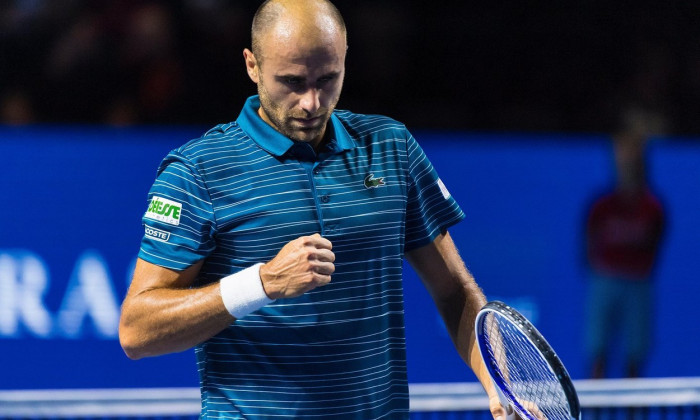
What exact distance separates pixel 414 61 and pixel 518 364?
10.4 feet

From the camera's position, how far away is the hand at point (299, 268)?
2104 millimetres

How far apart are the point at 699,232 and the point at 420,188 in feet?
9.12

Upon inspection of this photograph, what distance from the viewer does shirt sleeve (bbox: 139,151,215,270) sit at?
7.37 feet

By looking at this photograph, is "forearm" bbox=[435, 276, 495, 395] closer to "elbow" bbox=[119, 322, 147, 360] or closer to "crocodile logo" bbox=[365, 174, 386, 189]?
"crocodile logo" bbox=[365, 174, 386, 189]

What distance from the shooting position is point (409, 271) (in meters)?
4.70

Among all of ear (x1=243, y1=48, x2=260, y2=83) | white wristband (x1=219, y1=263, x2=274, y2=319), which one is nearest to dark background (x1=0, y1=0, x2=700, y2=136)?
ear (x1=243, y1=48, x2=260, y2=83)

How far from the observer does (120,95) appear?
5.13 meters

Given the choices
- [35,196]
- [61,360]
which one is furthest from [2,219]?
[61,360]

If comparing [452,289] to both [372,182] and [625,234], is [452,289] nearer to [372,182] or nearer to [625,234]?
[372,182]

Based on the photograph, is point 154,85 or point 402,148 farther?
point 154,85

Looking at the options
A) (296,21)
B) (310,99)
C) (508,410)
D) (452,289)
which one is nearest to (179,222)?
(310,99)

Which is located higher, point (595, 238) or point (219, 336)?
point (219, 336)

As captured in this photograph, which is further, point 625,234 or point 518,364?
point 625,234

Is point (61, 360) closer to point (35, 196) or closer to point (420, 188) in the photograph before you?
point (35, 196)
